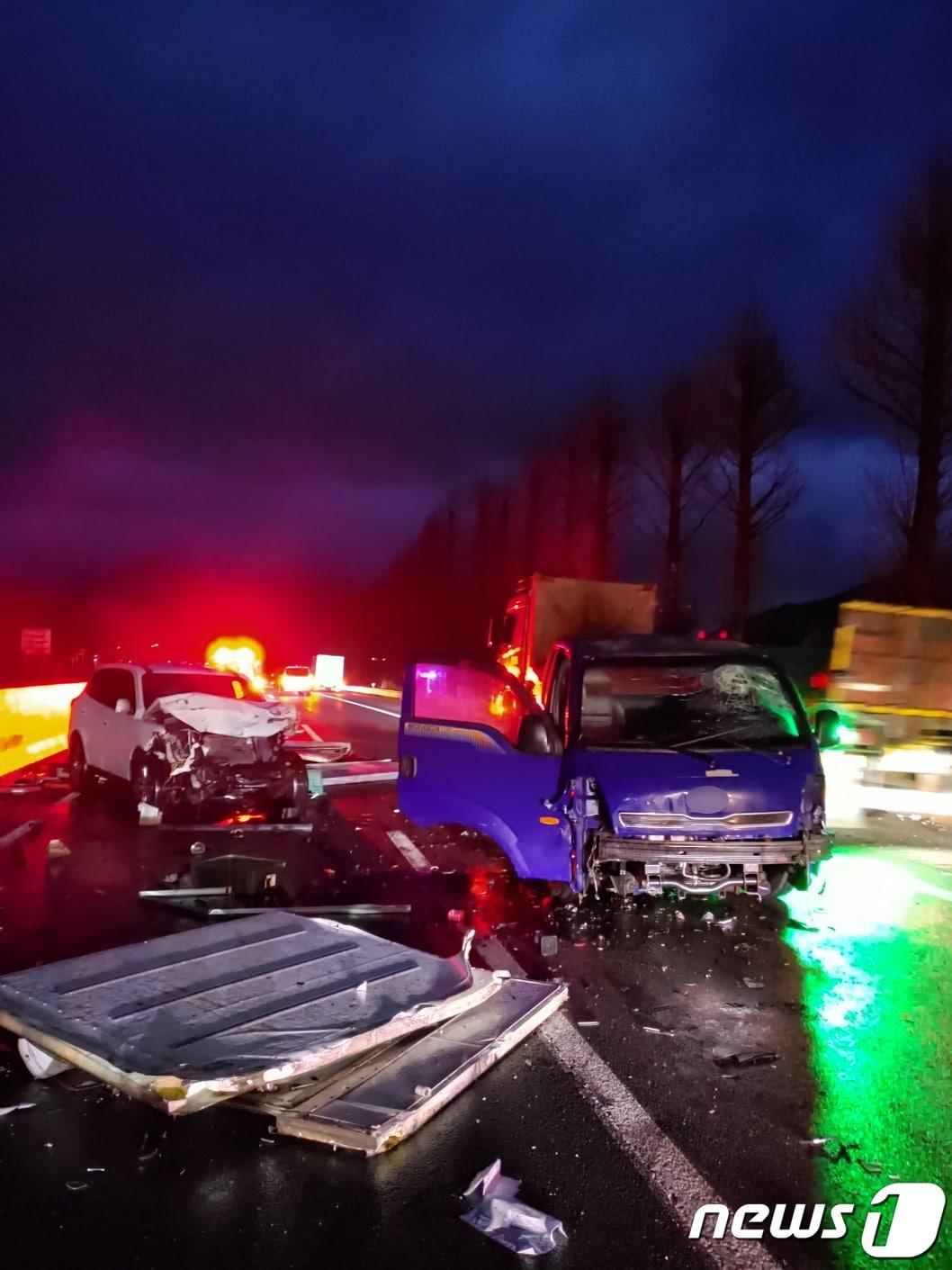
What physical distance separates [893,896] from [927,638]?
11.5 feet

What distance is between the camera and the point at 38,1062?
4266 millimetres

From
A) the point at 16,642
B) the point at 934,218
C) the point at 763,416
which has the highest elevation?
the point at 934,218

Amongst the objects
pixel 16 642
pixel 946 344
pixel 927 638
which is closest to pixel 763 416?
pixel 946 344

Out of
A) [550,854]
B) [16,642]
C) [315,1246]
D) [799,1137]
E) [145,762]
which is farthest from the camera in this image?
[16,642]

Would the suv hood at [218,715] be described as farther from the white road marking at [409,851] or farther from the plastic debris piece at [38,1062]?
the plastic debris piece at [38,1062]

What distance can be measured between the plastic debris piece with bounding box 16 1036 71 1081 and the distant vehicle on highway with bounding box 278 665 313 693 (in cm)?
4015

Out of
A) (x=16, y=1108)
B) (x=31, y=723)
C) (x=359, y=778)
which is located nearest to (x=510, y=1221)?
(x=16, y=1108)

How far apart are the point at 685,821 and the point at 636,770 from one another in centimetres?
47

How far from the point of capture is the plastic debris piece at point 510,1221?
3217 mm

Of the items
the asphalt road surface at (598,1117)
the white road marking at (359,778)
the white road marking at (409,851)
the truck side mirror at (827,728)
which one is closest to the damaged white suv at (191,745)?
the white road marking at (359,778)

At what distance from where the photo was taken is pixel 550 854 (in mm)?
6820

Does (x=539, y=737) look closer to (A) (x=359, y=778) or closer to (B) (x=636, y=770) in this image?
(B) (x=636, y=770)

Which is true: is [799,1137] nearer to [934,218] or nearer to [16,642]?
[934,218]

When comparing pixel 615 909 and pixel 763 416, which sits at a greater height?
pixel 763 416
